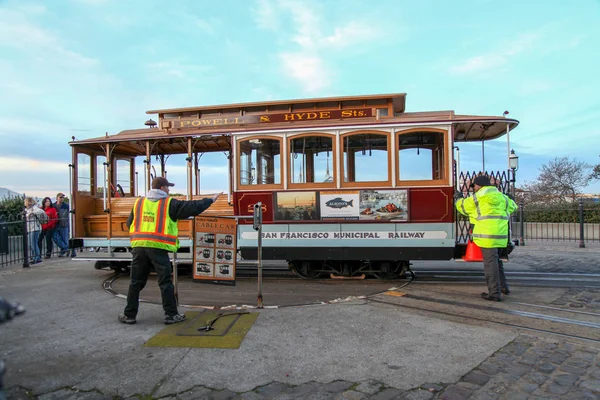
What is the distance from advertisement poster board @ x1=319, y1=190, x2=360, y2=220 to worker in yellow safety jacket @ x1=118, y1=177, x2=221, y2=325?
2842mm

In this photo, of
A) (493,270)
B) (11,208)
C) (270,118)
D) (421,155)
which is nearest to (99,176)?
(270,118)

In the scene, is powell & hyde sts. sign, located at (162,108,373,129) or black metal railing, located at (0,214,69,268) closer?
powell & hyde sts. sign, located at (162,108,373,129)

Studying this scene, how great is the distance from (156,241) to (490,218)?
4899 mm

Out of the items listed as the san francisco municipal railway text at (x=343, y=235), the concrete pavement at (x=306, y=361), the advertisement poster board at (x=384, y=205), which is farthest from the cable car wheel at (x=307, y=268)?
the concrete pavement at (x=306, y=361)

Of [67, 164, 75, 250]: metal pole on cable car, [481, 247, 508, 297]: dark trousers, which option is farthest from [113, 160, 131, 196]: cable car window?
[481, 247, 508, 297]: dark trousers

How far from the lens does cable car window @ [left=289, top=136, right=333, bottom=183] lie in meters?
7.45

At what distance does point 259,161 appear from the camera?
305 inches

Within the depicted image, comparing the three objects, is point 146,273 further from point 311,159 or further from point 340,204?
point 311,159

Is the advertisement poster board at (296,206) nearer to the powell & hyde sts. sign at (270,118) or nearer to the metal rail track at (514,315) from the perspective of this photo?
the powell & hyde sts. sign at (270,118)

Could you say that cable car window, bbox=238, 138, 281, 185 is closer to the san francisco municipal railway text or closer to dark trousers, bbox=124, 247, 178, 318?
the san francisco municipal railway text

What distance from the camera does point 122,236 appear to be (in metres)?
8.42

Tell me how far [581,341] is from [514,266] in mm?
5506

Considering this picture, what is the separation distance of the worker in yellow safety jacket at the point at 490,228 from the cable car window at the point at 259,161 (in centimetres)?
362

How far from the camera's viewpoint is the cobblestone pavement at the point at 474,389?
3.15 m
